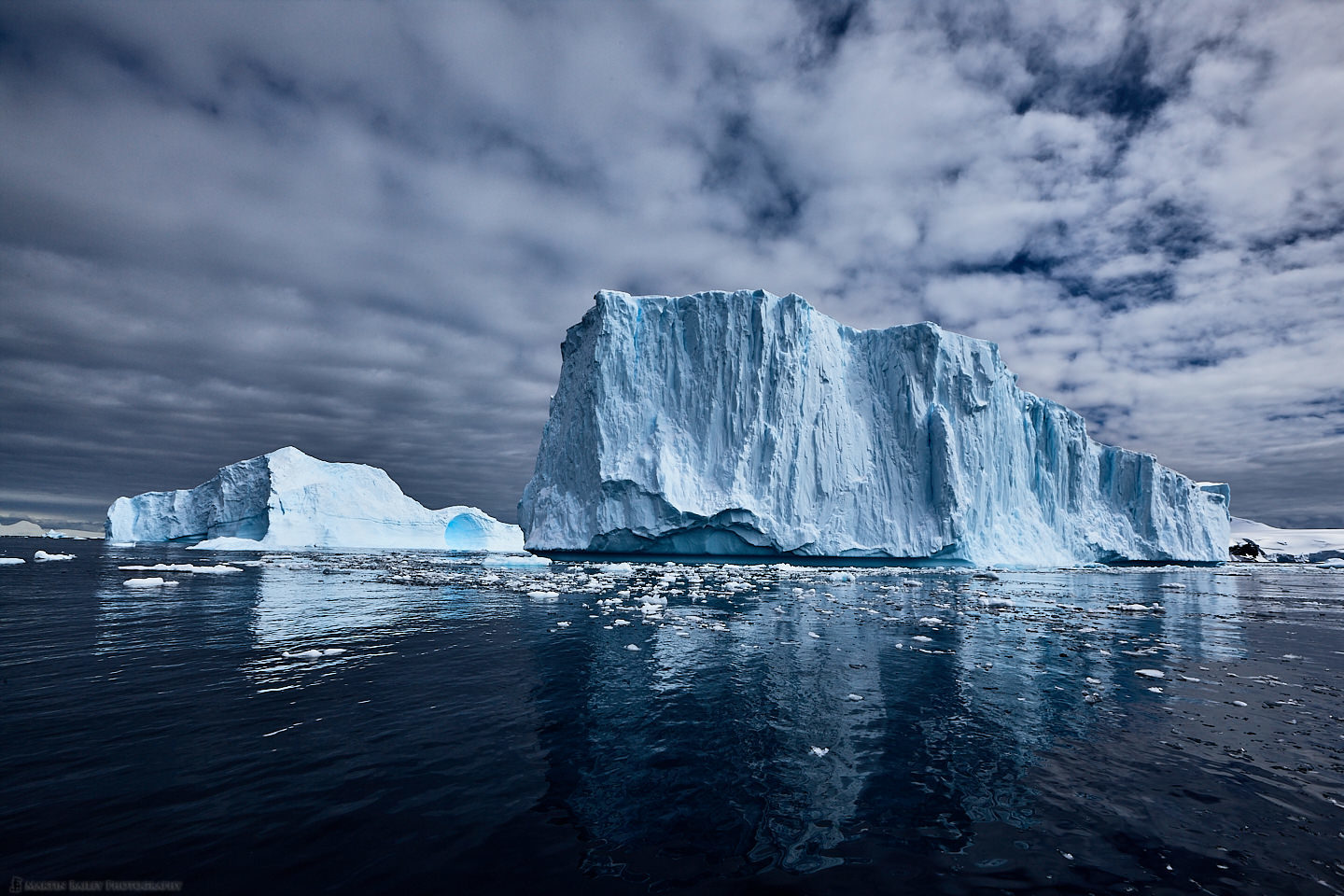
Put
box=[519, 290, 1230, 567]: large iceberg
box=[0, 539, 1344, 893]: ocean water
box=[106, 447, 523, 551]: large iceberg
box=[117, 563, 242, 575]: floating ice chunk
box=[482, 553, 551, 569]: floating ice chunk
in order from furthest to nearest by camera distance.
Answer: box=[106, 447, 523, 551]: large iceberg < box=[519, 290, 1230, 567]: large iceberg < box=[482, 553, 551, 569]: floating ice chunk < box=[117, 563, 242, 575]: floating ice chunk < box=[0, 539, 1344, 893]: ocean water

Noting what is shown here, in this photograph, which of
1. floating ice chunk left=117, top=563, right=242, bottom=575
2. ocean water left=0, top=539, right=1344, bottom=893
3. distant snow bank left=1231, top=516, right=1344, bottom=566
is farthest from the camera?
distant snow bank left=1231, top=516, right=1344, bottom=566

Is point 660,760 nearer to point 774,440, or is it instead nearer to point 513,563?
point 513,563

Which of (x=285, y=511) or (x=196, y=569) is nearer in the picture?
(x=196, y=569)

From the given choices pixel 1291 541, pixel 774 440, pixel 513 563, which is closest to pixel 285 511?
pixel 513 563

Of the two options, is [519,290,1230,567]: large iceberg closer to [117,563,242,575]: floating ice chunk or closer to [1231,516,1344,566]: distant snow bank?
[117,563,242,575]: floating ice chunk

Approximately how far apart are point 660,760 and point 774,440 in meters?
25.5

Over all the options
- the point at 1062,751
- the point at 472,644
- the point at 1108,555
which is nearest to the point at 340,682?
the point at 472,644

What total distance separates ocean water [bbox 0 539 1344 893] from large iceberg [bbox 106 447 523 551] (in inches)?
1700

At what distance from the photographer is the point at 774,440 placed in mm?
29172

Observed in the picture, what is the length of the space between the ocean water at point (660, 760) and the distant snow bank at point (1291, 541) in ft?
279

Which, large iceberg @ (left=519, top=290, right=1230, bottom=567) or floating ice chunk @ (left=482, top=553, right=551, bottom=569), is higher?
large iceberg @ (left=519, top=290, right=1230, bottom=567)

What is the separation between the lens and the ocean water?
298 cm

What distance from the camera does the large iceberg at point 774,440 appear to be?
95.5 ft

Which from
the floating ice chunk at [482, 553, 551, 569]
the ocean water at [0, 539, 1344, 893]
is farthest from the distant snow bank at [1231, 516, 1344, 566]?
the ocean water at [0, 539, 1344, 893]
